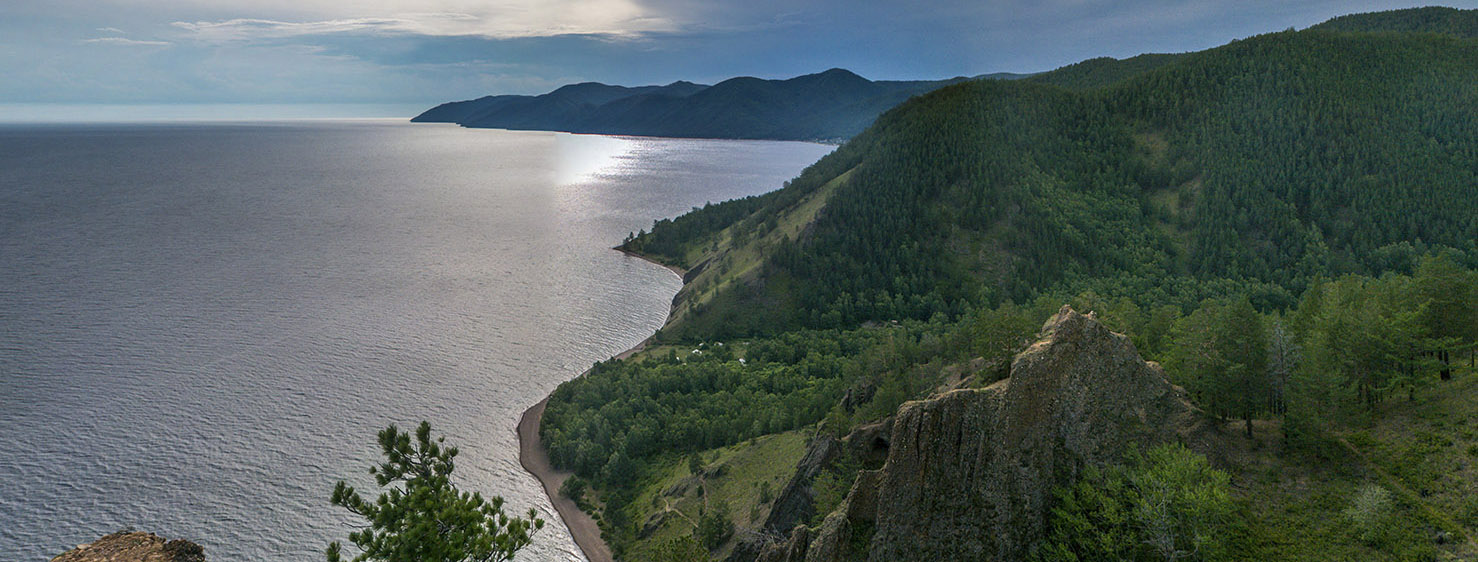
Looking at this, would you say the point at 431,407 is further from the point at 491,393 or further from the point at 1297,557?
the point at 1297,557

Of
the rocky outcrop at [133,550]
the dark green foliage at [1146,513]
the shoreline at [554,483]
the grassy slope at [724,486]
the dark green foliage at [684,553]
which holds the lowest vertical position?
the shoreline at [554,483]

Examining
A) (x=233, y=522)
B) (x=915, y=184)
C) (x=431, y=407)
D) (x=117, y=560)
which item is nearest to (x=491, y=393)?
(x=431, y=407)

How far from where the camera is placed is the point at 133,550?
2378 centimetres

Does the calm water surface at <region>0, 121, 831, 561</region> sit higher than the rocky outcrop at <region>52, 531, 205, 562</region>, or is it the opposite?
the rocky outcrop at <region>52, 531, 205, 562</region>

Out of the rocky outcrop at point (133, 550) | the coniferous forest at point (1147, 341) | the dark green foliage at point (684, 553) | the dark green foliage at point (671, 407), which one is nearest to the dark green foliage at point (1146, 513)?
the coniferous forest at point (1147, 341)

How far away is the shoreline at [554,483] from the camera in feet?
255

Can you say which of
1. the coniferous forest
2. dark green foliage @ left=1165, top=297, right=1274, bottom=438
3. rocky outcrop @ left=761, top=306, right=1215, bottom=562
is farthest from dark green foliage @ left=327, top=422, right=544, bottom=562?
dark green foliage @ left=1165, top=297, right=1274, bottom=438

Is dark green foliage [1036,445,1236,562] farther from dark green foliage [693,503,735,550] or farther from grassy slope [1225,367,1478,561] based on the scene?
dark green foliage [693,503,735,550]

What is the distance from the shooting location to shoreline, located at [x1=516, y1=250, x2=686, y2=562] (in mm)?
77625

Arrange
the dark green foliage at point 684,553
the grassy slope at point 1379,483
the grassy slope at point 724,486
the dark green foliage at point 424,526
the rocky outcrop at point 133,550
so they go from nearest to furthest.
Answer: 1. the rocky outcrop at point 133,550
2. the dark green foliage at point 424,526
3. the grassy slope at point 1379,483
4. the dark green foliage at point 684,553
5. the grassy slope at point 724,486

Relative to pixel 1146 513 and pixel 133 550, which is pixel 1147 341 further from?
pixel 133 550

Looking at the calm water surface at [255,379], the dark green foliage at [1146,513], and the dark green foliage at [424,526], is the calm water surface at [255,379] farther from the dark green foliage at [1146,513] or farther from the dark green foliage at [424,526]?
the dark green foliage at [1146,513]

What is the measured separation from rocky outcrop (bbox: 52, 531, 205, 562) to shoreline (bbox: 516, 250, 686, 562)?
179ft

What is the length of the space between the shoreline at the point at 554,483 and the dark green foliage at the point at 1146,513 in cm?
5097
